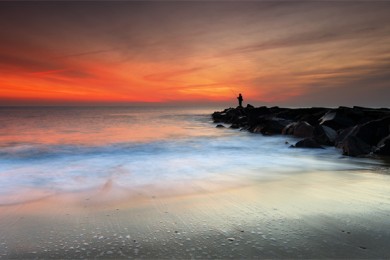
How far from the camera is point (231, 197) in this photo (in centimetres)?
479

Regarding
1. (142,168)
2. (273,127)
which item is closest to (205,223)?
(142,168)

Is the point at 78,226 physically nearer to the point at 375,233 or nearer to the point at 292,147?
the point at 375,233

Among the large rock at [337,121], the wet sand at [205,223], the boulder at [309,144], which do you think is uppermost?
the large rock at [337,121]

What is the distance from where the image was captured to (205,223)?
355 centimetres

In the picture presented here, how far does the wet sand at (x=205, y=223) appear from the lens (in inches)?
111

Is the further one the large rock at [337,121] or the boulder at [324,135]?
the large rock at [337,121]

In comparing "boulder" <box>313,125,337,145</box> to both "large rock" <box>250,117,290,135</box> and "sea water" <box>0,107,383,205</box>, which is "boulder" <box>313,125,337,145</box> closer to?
"sea water" <box>0,107,383,205</box>

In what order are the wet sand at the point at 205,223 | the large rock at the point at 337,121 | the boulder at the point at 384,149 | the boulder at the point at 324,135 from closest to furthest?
the wet sand at the point at 205,223
the boulder at the point at 384,149
the boulder at the point at 324,135
the large rock at the point at 337,121

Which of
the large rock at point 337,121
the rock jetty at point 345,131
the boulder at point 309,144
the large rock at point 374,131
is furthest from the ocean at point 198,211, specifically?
the large rock at point 337,121

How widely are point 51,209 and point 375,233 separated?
399 cm

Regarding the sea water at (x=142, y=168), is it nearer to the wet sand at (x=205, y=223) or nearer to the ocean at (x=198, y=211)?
the ocean at (x=198, y=211)

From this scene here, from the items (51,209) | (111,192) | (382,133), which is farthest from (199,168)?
(382,133)

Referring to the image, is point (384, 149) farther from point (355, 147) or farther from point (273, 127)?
point (273, 127)

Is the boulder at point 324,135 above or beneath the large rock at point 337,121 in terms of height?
beneath
